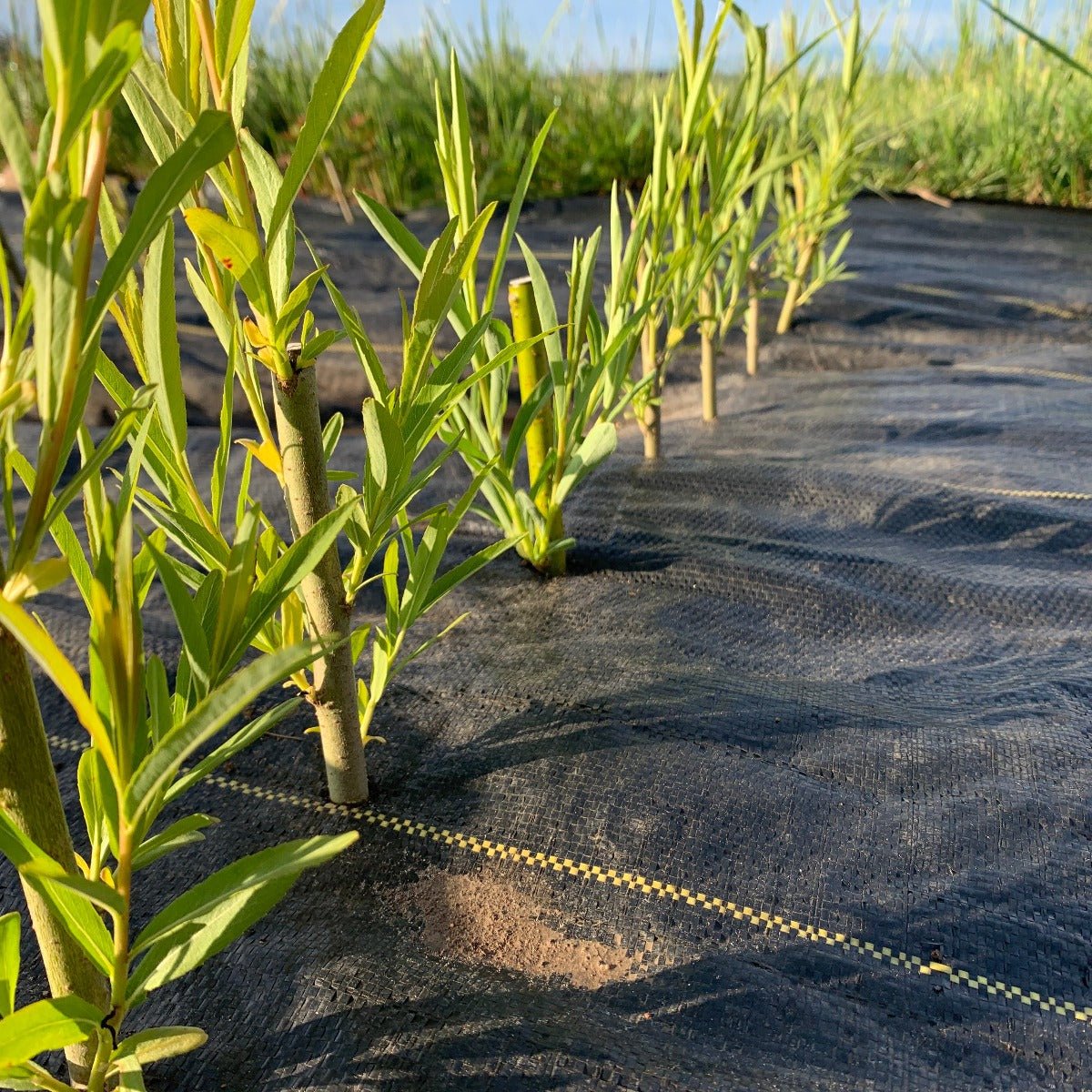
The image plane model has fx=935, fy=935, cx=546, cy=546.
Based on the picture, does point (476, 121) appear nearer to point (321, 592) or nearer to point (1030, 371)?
point (1030, 371)

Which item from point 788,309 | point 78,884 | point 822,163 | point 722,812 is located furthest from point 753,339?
point 78,884

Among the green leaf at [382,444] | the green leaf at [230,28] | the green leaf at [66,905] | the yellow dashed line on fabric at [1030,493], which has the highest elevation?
the green leaf at [230,28]

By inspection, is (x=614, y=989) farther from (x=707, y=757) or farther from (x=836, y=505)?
(x=836, y=505)

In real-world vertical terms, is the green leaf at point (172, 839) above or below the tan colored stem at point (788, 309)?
below

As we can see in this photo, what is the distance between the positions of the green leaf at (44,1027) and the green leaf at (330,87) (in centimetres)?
43

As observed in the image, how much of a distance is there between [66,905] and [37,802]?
0.05m

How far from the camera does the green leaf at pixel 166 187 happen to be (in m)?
0.39

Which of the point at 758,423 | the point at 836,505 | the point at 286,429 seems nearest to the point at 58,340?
the point at 286,429

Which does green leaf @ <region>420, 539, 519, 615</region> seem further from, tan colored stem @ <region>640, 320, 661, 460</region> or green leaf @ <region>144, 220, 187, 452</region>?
tan colored stem @ <region>640, 320, 661, 460</region>

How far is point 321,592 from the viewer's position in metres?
0.75

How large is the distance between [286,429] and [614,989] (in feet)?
1.58

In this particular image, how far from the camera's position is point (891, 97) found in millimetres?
5617

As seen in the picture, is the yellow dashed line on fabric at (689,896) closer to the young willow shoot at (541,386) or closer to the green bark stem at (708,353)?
the young willow shoot at (541,386)

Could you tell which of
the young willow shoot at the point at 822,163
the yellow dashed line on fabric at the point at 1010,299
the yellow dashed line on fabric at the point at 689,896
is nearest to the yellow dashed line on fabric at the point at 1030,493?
the young willow shoot at the point at 822,163
